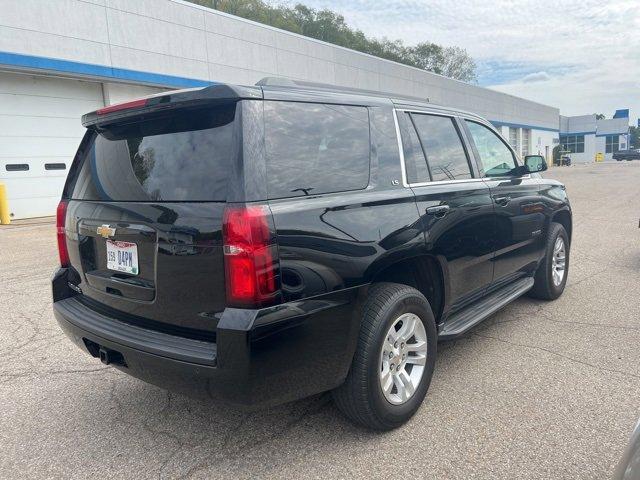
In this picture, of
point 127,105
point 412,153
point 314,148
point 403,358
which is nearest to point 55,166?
point 127,105

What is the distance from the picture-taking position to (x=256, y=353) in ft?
6.99

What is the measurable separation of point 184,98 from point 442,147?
1.96m

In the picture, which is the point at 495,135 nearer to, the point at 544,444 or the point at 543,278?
the point at 543,278

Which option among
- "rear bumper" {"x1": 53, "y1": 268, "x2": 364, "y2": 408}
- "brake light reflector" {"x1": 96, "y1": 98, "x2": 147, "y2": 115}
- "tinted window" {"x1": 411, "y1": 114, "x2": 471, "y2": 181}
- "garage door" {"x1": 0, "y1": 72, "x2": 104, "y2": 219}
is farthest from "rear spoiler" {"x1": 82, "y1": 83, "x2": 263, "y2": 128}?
"garage door" {"x1": 0, "y1": 72, "x2": 104, "y2": 219}

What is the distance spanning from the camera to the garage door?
1286cm

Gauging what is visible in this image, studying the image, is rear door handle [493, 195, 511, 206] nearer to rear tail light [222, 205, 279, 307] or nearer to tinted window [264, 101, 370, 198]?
tinted window [264, 101, 370, 198]

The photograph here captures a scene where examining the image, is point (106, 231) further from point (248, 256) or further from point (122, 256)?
point (248, 256)

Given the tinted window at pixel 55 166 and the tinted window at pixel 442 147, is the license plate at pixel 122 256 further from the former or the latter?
the tinted window at pixel 55 166

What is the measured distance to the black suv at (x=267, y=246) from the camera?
2.20m

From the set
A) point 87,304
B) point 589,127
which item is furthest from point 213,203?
point 589,127

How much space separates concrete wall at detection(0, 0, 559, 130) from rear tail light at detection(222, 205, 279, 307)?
44.0 ft

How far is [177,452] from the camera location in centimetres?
265

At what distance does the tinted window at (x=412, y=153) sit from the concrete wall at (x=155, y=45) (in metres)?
13.0

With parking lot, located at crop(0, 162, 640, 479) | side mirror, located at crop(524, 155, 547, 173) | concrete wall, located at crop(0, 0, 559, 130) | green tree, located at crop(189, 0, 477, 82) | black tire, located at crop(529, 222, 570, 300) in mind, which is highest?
green tree, located at crop(189, 0, 477, 82)
